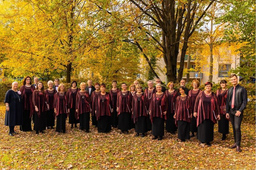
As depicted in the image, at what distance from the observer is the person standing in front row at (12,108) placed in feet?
25.7

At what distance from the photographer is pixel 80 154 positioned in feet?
19.3

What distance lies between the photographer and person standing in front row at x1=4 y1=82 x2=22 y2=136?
308 inches

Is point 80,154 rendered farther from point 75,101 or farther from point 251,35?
point 251,35

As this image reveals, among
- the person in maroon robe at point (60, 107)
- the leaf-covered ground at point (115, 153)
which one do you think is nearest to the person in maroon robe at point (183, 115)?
the leaf-covered ground at point (115, 153)

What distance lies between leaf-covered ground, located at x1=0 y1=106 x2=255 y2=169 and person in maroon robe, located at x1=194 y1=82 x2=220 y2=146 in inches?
14.5

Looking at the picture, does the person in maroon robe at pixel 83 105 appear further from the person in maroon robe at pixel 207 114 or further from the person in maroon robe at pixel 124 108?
the person in maroon robe at pixel 207 114

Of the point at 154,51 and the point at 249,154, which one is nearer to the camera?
the point at 249,154

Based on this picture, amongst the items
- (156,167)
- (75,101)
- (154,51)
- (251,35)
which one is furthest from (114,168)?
(154,51)

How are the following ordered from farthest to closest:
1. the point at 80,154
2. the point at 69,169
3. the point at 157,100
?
the point at 157,100 → the point at 80,154 → the point at 69,169

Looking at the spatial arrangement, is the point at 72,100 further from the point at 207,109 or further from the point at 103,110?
the point at 207,109

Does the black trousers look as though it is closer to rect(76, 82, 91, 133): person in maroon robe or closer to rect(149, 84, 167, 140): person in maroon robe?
rect(149, 84, 167, 140): person in maroon robe

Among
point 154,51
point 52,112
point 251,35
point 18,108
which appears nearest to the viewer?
point 18,108

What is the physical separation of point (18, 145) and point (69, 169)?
270 cm

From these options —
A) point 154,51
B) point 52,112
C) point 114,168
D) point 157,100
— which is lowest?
point 114,168
